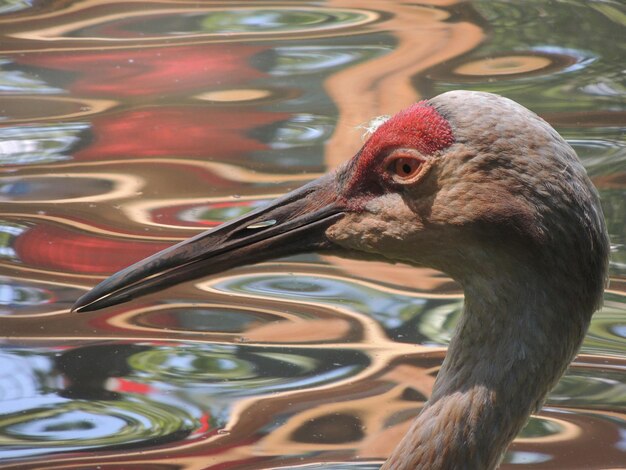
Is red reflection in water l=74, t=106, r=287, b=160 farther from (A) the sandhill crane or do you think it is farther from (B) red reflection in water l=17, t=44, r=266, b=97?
(A) the sandhill crane

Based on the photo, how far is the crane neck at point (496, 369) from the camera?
10.6 feet

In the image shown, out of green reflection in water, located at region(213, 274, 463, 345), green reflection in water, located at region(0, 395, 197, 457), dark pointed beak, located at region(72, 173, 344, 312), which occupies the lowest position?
green reflection in water, located at region(0, 395, 197, 457)

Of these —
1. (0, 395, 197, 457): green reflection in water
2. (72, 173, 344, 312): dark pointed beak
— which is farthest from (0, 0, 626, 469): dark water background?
(72, 173, 344, 312): dark pointed beak

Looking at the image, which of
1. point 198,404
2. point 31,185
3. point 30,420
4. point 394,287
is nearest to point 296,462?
point 198,404

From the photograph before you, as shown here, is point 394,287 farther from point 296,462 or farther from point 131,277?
point 131,277

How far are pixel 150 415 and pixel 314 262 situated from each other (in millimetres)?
1503

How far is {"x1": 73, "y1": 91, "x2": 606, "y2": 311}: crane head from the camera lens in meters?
3.15

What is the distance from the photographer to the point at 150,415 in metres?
4.75

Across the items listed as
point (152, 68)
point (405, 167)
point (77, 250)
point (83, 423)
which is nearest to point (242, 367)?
point (83, 423)

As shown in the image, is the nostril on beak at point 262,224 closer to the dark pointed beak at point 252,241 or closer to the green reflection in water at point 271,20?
the dark pointed beak at point 252,241

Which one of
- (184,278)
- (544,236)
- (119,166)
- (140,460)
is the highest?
(544,236)

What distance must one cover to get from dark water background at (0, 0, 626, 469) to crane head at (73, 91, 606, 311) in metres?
1.13

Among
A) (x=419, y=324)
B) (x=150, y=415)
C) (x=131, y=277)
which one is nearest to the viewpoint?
(x=131, y=277)

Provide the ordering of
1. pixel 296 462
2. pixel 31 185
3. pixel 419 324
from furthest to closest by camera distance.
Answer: pixel 31 185 < pixel 419 324 < pixel 296 462
